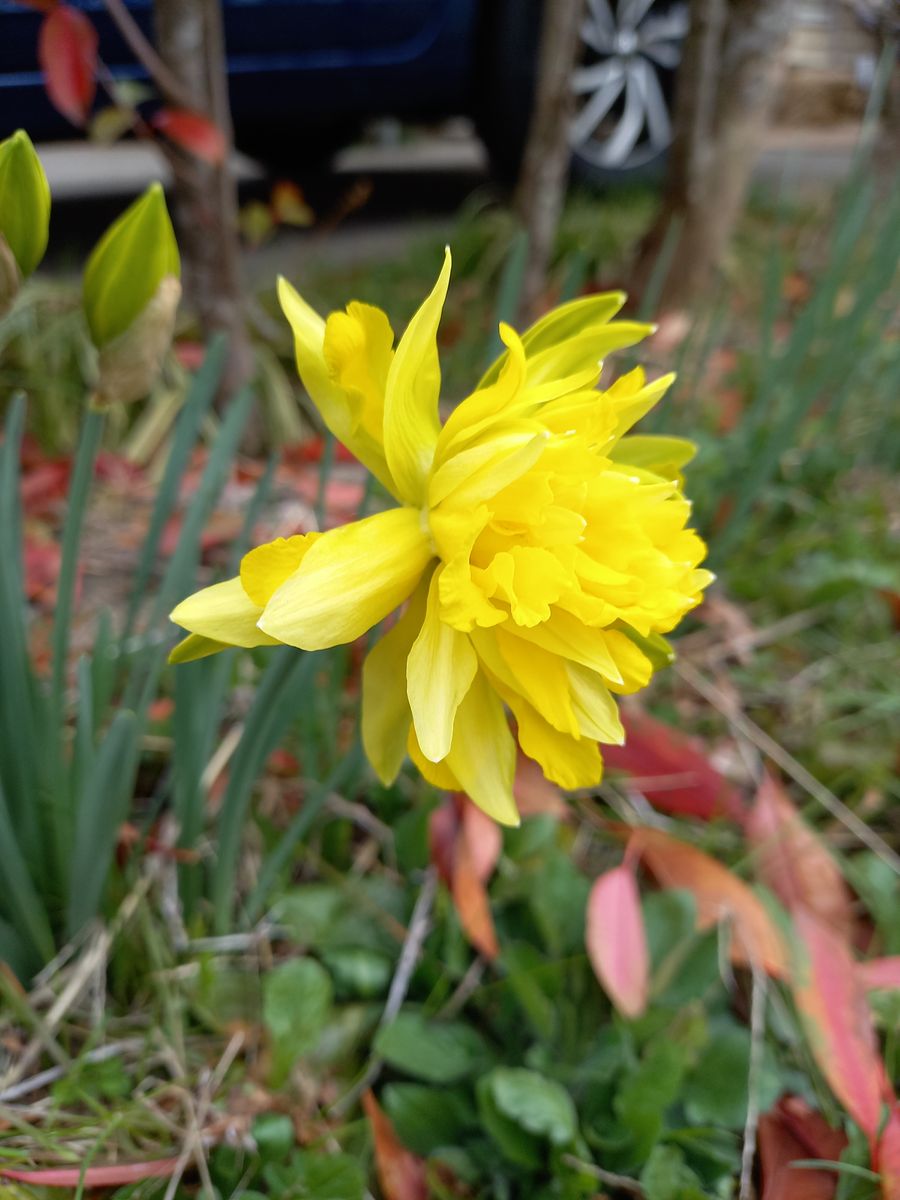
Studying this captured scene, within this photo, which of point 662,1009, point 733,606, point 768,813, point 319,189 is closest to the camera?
point 662,1009

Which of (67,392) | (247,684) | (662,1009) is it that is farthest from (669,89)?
(662,1009)

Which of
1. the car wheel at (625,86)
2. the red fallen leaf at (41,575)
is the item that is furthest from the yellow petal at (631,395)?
the car wheel at (625,86)

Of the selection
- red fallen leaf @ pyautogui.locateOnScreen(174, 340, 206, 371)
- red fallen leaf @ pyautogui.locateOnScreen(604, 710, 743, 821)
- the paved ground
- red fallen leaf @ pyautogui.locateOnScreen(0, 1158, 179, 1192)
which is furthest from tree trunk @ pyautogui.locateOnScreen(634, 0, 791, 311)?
red fallen leaf @ pyautogui.locateOnScreen(0, 1158, 179, 1192)

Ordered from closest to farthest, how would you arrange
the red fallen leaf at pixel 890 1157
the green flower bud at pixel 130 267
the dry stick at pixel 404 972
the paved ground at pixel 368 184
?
1. the green flower bud at pixel 130 267
2. the red fallen leaf at pixel 890 1157
3. the dry stick at pixel 404 972
4. the paved ground at pixel 368 184

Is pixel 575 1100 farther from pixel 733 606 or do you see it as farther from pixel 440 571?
pixel 733 606

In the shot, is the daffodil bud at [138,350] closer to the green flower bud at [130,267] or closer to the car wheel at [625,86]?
the green flower bud at [130,267]

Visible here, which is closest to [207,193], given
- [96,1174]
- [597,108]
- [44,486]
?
[44,486]

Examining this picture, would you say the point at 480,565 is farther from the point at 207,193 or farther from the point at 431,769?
the point at 207,193
